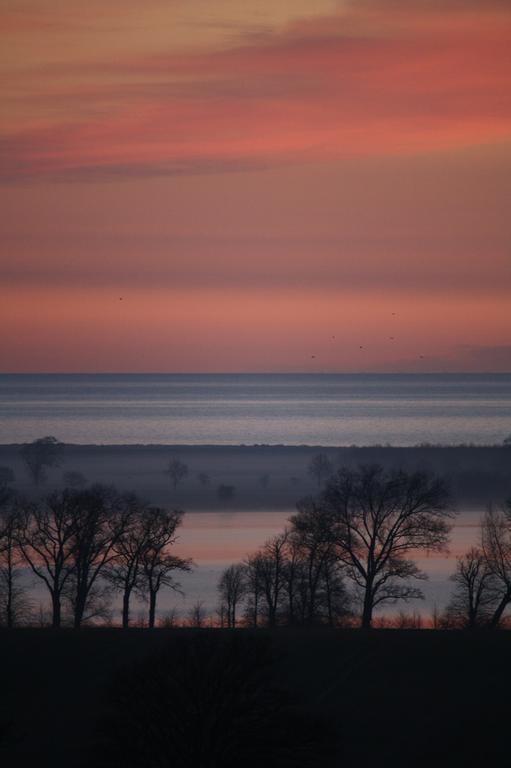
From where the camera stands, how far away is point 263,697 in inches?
736

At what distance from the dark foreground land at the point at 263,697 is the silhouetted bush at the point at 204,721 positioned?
1.0 inches

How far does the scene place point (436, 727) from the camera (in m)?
23.5

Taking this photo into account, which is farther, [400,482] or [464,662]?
[400,482]

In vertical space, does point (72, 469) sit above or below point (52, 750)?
above

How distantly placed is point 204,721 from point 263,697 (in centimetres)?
116

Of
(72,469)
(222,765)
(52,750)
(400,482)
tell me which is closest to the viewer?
(222,765)

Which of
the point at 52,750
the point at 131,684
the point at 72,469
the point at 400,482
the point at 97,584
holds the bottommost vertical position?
the point at 52,750

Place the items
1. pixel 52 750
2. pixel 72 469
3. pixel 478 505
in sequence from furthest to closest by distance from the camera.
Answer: pixel 72 469 < pixel 478 505 < pixel 52 750

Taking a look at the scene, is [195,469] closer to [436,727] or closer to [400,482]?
[400,482]

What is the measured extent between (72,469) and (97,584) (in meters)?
51.7

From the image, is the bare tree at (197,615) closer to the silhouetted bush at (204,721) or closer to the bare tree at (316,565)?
the bare tree at (316,565)

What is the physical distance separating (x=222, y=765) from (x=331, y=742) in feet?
7.39

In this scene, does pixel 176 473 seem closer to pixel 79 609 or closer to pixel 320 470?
pixel 320 470

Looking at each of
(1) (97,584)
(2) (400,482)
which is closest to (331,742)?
(2) (400,482)
